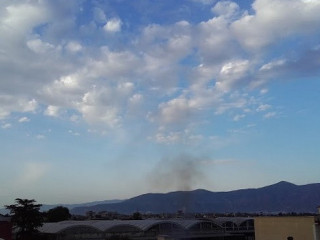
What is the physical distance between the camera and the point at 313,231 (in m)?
42.8

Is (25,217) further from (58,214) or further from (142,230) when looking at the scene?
(58,214)

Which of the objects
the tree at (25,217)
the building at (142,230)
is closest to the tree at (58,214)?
the building at (142,230)

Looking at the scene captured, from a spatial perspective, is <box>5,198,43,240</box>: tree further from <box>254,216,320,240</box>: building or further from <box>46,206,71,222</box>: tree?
<box>46,206,71,222</box>: tree

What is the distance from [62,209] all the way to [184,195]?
58429mm

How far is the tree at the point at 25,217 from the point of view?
60.7 m

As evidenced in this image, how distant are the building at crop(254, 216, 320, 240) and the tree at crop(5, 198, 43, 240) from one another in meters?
30.4

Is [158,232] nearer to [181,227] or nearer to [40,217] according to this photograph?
[181,227]

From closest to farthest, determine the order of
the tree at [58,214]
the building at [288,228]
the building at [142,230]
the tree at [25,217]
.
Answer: the building at [288,228] < the tree at [25,217] < the building at [142,230] < the tree at [58,214]

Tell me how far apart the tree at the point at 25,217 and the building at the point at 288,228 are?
30423 millimetres

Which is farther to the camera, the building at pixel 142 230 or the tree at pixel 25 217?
the building at pixel 142 230

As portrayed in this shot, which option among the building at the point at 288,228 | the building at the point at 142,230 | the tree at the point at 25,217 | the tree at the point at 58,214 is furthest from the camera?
the tree at the point at 58,214

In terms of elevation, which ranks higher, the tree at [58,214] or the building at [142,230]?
the tree at [58,214]

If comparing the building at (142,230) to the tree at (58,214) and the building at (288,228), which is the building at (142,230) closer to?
the tree at (58,214)

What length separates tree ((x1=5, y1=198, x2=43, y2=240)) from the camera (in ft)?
199
